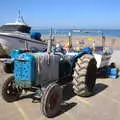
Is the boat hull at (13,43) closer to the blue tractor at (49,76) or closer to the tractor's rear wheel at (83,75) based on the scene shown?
the blue tractor at (49,76)

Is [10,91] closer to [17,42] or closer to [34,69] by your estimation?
[34,69]

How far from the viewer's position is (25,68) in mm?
7520

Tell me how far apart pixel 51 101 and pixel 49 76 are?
38.4 inches

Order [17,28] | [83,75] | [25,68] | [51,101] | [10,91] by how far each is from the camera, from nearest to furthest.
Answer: [51,101], [25,68], [10,91], [83,75], [17,28]

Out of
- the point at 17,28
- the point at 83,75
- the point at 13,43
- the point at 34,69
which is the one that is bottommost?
the point at 83,75

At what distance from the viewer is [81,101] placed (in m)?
8.59

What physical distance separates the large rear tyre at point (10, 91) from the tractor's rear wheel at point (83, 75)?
1698 mm

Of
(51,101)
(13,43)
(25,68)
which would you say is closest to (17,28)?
(13,43)

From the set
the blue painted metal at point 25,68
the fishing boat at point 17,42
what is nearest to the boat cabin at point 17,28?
the fishing boat at point 17,42

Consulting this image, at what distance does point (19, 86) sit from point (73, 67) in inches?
82.9

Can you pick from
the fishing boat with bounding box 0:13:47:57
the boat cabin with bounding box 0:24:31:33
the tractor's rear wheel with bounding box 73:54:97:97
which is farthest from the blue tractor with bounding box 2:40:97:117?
the boat cabin with bounding box 0:24:31:33

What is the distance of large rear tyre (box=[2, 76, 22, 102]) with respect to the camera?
8.16 m

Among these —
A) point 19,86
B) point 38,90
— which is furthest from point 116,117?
point 19,86

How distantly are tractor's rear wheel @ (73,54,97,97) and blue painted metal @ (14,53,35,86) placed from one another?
1645 millimetres
